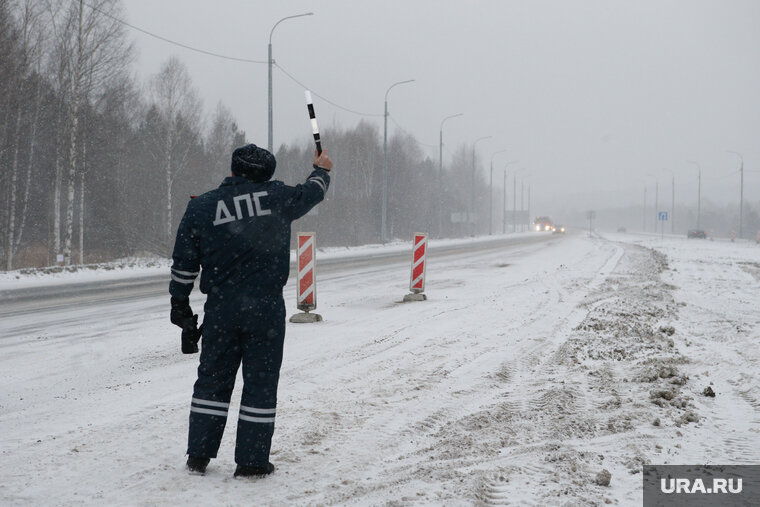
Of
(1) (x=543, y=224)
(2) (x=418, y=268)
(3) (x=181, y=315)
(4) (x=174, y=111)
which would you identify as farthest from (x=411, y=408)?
(1) (x=543, y=224)

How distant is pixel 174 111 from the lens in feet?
118

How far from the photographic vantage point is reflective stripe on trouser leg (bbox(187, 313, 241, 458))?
340 centimetres

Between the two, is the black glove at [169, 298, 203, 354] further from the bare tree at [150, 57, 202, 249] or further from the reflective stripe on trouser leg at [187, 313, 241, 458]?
the bare tree at [150, 57, 202, 249]

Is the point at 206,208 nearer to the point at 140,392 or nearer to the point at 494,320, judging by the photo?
the point at 140,392

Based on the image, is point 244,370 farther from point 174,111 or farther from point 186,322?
point 174,111

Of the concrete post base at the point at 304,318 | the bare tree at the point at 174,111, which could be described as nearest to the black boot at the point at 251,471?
the concrete post base at the point at 304,318

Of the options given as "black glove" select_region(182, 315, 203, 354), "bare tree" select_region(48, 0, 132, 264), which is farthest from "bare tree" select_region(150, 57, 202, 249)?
"black glove" select_region(182, 315, 203, 354)

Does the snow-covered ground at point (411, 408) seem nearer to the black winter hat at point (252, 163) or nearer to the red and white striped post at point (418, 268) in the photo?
the black winter hat at point (252, 163)

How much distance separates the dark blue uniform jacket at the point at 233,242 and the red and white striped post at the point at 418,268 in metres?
8.49

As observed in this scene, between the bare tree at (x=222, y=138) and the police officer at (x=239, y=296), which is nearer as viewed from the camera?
the police officer at (x=239, y=296)

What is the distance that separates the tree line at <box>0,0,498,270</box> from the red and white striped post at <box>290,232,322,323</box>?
59.7 feet

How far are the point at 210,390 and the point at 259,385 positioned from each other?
285mm

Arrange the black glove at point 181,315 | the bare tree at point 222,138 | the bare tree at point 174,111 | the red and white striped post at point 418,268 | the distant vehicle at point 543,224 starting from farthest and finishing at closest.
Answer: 1. the distant vehicle at point 543,224
2. the bare tree at point 222,138
3. the bare tree at point 174,111
4. the red and white striped post at point 418,268
5. the black glove at point 181,315

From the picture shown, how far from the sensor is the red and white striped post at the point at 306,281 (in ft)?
30.5
